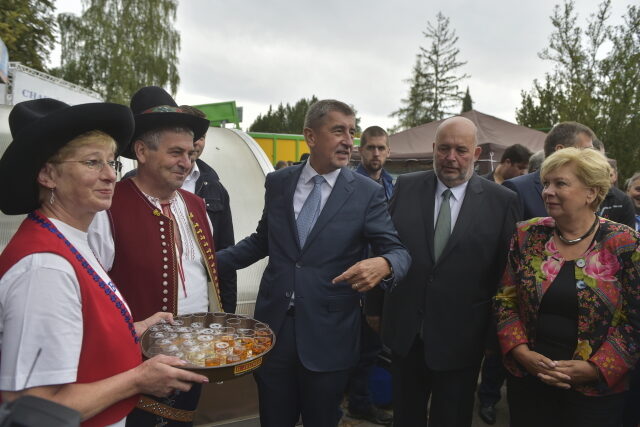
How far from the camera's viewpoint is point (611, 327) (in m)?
2.13

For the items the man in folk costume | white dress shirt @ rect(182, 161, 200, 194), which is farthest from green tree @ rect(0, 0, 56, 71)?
the man in folk costume

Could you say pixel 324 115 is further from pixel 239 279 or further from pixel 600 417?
pixel 600 417

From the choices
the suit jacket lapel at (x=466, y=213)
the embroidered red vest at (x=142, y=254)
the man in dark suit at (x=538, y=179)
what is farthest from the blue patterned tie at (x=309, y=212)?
Result: the man in dark suit at (x=538, y=179)

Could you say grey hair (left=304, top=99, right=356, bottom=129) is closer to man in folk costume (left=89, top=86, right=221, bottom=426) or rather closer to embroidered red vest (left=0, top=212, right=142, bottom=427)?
man in folk costume (left=89, top=86, right=221, bottom=426)

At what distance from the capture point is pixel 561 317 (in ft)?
7.17

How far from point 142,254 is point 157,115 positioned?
0.64 metres

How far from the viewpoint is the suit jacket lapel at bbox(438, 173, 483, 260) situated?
247 centimetres

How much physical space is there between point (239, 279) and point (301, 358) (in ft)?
4.98

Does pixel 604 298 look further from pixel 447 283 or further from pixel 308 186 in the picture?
pixel 308 186

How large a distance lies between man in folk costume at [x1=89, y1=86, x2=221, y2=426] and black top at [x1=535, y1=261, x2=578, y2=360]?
1656 millimetres

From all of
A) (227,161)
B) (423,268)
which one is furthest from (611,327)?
(227,161)

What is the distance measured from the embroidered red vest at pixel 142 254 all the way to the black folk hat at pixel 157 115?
279 millimetres

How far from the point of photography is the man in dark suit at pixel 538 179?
3.19 metres

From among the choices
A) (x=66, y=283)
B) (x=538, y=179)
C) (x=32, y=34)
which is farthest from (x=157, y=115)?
(x=32, y=34)
